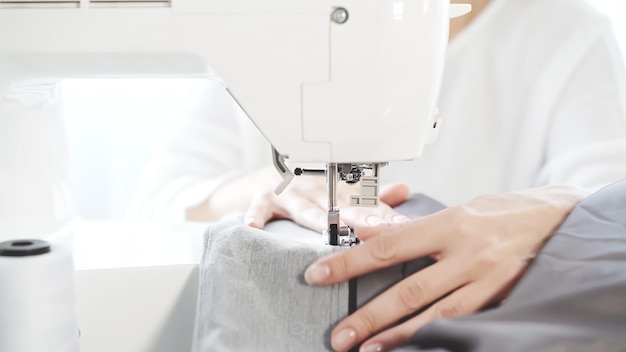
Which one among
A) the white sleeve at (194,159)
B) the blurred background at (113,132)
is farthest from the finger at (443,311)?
the blurred background at (113,132)

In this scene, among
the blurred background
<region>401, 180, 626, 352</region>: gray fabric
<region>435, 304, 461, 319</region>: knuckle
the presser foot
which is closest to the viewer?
<region>401, 180, 626, 352</region>: gray fabric

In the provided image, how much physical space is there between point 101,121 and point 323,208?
0.97 meters

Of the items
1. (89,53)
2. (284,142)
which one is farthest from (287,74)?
(89,53)

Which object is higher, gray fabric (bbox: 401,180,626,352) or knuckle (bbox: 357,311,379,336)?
gray fabric (bbox: 401,180,626,352)

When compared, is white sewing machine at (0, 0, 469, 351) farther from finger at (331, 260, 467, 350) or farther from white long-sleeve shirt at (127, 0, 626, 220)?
white long-sleeve shirt at (127, 0, 626, 220)

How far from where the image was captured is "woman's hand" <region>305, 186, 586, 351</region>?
0.68 m

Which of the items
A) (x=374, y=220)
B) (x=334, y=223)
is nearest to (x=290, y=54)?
(x=334, y=223)

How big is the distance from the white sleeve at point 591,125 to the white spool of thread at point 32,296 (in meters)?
0.96

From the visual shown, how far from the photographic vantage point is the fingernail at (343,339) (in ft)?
2.19

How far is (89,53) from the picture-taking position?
2.37ft

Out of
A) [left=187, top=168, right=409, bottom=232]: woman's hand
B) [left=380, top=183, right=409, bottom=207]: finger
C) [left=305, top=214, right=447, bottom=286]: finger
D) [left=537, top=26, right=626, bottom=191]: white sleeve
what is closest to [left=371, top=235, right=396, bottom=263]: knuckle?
[left=305, top=214, right=447, bottom=286]: finger

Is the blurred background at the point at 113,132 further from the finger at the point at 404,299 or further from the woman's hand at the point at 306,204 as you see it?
the finger at the point at 404,299

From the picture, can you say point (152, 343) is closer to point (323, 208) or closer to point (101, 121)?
point (323, 208)

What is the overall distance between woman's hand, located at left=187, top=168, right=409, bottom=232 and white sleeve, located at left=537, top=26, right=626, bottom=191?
434 mm
